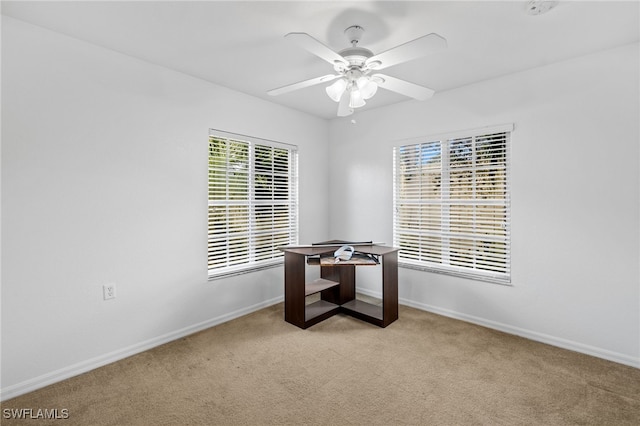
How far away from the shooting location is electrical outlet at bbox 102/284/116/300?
247 cm

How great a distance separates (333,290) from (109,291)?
2.19 meters

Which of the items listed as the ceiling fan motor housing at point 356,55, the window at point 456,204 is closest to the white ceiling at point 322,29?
the ceiling fan motor housing at point 356,55

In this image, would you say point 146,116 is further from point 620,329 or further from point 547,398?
point 620,329

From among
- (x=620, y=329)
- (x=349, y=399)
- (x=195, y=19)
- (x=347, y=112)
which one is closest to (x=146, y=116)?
(x=195, y=19)

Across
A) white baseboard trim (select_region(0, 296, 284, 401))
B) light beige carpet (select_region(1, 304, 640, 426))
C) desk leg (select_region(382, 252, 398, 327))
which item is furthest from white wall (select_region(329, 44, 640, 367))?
white baseboard trim (select_region(0, 296, 284, 401))

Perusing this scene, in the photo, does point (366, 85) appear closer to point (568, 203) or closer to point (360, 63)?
point (360, 63)

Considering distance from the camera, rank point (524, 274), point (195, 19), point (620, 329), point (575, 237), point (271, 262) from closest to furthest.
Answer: point (195, 19)
point (620, 329)
point (575, 237)
point (524, 274)
point (271, 262)

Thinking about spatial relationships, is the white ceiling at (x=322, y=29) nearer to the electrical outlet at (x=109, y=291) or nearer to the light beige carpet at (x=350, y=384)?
the electrical outlet at (x=109, y=291)

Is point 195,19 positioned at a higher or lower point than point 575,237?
higher

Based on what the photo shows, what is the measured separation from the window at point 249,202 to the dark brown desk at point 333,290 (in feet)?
1.84

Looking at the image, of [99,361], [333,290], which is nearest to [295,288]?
[333,290]

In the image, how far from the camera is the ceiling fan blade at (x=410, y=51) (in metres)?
1.65

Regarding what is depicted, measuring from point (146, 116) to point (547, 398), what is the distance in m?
3.69

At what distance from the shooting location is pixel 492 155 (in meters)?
3.13
